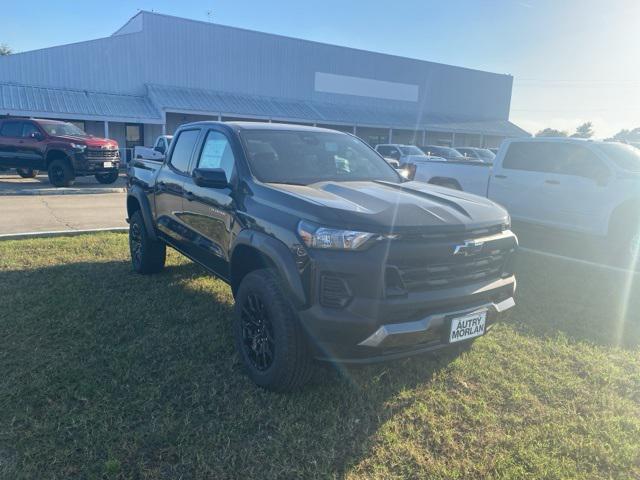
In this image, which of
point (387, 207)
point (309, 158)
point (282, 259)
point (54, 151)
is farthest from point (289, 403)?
point (54, 151)

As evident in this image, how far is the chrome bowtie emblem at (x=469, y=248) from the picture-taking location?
9.91 feet

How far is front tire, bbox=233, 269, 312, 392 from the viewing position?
9.64ft

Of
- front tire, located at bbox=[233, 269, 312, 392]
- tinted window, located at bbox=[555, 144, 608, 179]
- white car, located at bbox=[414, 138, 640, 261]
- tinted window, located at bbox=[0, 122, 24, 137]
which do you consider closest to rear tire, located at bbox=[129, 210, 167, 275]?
front tire, located at bbox=[233, 269, 312, 392]

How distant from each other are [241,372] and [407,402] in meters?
1.26

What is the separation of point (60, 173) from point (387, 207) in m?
14.4

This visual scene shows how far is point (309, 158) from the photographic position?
4082 mm

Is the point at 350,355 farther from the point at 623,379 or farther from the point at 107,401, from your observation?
the point at 623,379

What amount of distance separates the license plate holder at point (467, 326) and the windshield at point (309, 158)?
1.56 m

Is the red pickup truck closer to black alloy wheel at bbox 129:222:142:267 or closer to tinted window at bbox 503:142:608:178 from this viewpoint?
black alloy wheel at bbox 129:222:142:267

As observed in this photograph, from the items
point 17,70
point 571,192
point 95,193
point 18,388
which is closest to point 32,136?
point 95,193

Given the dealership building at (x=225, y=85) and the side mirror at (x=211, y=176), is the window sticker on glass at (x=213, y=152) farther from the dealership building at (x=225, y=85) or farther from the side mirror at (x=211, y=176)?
the dealership building at (x=225, y=85)

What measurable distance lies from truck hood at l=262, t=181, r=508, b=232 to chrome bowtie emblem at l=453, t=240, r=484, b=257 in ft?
0.36

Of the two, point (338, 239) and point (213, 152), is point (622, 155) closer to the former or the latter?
point (213, 152)

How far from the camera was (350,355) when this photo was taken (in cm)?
278
